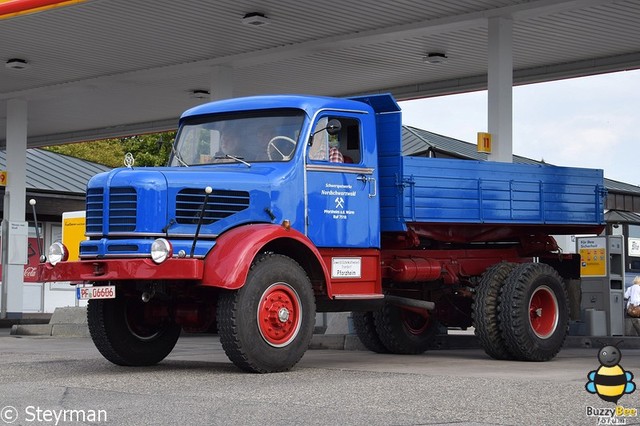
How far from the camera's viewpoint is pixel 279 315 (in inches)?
462

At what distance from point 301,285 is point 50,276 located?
2549mm

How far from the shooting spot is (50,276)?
1228 cm

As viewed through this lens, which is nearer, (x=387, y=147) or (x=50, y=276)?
(x=50, y=276)

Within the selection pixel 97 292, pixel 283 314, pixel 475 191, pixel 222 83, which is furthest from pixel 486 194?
pixel 222 83

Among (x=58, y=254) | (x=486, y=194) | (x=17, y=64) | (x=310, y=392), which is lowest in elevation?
(x=310, y=392)

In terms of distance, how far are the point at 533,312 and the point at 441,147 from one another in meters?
15.6

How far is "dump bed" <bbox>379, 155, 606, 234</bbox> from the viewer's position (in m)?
13.5

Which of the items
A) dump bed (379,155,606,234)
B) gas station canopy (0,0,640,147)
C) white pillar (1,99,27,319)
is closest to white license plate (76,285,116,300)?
dump bed (379,155,606,234)

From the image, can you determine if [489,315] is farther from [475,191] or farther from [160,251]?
[160,251]

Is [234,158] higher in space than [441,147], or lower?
lower

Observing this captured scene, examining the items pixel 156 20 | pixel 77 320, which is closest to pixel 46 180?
pixel 77 320

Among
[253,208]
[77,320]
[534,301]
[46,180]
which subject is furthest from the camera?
[46,180]

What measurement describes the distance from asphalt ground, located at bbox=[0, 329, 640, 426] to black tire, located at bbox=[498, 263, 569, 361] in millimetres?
284

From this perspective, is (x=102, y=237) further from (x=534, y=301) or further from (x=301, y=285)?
(x=534, y=301)
